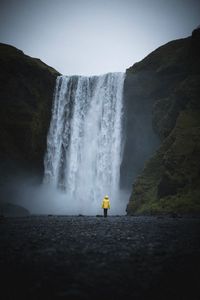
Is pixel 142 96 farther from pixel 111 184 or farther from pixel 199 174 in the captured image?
pixel 199 174

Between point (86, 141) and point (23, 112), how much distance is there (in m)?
10.8

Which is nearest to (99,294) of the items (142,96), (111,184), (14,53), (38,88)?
(111,184)

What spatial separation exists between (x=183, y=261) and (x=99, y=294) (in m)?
2.69

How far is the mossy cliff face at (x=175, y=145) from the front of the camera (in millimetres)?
21422

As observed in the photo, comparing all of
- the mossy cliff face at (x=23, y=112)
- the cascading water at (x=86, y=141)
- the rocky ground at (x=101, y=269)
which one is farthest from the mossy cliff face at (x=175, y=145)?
the mossy cliff face at (x=23, y=112)

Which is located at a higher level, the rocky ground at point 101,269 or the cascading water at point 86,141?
the cascading water at point 86,141

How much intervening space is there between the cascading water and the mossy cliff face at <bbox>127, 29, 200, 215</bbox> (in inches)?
282

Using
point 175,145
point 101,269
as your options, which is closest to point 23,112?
point 175,145

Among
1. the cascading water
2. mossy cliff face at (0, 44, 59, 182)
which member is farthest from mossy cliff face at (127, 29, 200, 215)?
mossy cliff face at (0, 44, 59, 182)

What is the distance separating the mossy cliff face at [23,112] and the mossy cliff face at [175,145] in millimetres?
17372

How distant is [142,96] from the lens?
136 feet

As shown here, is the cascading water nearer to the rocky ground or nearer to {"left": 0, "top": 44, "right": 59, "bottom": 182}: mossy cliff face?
{"left": 0, "top": 44, "right": 59, "bottom": 182}: mossy cliff face

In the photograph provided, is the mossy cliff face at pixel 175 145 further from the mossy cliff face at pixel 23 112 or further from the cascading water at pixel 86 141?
the mossy cliff face at pixel 23 112

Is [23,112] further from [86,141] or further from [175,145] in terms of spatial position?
[175,145]
